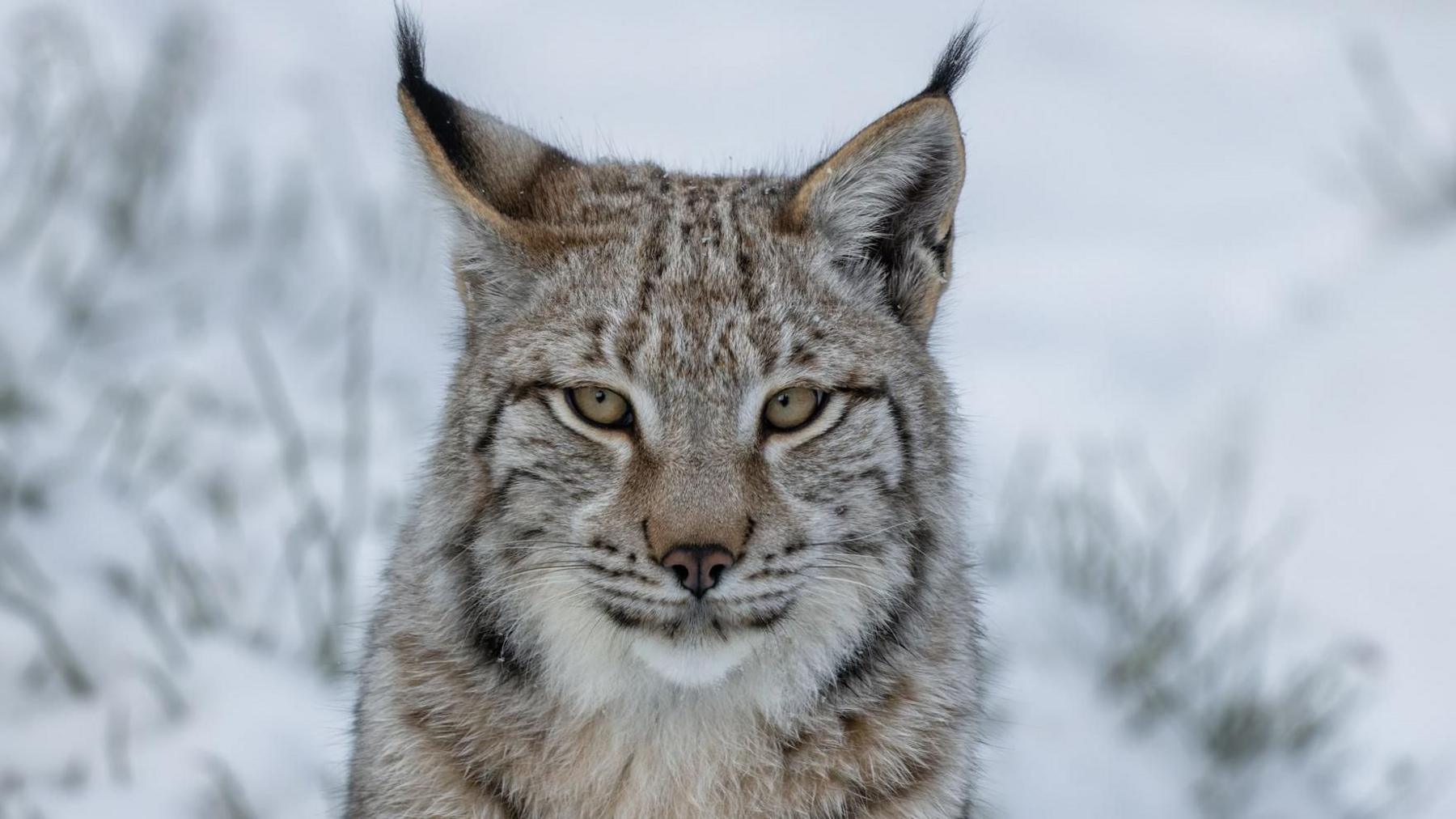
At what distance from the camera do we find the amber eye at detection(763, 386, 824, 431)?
10.4 feet

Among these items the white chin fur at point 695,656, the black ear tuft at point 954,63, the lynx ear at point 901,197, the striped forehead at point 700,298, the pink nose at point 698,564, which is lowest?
the white chin fur at point 695,656

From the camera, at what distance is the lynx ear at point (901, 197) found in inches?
131

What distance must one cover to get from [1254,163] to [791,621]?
601 cm

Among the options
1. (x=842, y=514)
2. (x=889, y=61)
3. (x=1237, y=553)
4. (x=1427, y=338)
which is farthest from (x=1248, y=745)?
(x=889, y=61)

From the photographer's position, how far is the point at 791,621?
10.3ft

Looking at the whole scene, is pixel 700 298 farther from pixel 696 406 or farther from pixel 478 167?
pixel 478 167

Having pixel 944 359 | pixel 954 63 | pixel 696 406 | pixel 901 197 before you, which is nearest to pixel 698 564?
pixel 696 406

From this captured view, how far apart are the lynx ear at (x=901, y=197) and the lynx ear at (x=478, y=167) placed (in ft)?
1.82

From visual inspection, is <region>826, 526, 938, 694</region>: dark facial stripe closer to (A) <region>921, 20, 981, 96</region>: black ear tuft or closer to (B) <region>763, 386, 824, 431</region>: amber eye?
(B) <region>763, 386, 824, 431</region>: amber eye

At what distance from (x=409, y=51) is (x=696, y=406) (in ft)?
3.09

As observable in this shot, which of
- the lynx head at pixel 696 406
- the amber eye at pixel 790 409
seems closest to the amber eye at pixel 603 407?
the lynx head at pixel 696 406

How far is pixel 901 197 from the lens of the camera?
11.5 ft

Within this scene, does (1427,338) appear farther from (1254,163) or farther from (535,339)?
(535,339)

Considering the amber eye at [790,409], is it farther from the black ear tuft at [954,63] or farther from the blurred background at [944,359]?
the blurred background at [944,359]
